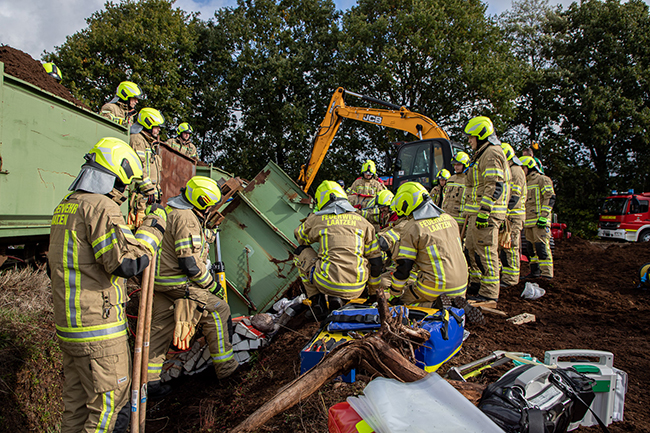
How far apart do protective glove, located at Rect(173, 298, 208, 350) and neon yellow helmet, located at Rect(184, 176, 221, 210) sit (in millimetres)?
931

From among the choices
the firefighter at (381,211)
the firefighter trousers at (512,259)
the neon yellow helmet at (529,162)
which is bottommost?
the firefighter trousers at (512,259)

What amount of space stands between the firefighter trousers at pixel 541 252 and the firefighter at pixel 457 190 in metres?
1.28

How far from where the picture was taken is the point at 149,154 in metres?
5.07

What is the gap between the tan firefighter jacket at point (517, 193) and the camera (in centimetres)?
548

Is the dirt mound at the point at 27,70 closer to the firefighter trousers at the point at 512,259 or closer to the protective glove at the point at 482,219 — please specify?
the protective glove at the point at 482,219

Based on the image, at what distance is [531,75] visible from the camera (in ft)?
53.7

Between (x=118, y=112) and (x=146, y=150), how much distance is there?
1083mm

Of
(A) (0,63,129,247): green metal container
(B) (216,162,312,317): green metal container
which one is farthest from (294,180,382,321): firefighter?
(A) (0,63,129,247): green metal container

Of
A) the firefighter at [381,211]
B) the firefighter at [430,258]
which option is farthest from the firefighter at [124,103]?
the firefighter at [430,258]

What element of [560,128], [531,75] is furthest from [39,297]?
[560,128]

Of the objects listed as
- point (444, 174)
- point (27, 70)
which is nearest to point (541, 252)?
point (444, 174)

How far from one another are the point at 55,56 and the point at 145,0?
14.6 feet

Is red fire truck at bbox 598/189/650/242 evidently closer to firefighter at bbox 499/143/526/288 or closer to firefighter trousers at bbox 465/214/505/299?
firefighter at bbox 499/143/526/288

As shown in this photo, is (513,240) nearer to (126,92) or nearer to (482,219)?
(482,219)
